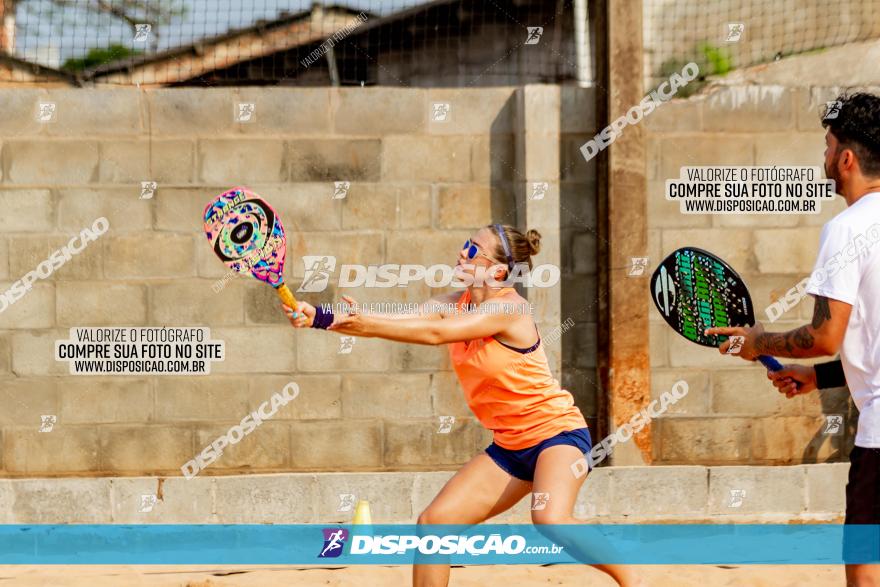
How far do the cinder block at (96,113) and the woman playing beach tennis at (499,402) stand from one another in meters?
3.52

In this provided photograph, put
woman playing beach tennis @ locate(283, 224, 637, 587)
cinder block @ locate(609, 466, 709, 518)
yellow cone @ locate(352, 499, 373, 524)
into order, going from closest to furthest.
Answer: woman playing beach tennis @ locate(283, 224, 637, 587) < yellow cone @ locate(352, 499, 373, 524) < cinder block @ locate(609, 466, 709, 518)

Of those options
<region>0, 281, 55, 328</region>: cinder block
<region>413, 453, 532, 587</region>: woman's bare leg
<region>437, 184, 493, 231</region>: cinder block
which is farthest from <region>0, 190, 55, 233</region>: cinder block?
<region>413, 453, 532, 587</region>: woman's bare leg

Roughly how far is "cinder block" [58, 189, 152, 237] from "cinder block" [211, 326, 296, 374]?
989mm

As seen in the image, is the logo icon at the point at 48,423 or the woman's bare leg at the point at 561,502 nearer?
the woman's bare leg at the point at 561,502

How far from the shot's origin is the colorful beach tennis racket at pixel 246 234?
14.6 ft

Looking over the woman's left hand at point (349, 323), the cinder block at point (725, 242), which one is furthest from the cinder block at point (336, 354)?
the woman's left hand at point (349, 323)

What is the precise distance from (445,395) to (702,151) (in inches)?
96.1

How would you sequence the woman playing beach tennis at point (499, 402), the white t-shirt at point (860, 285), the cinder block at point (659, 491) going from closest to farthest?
the white t-shirt at point (860, 285), the woman playing beach tennis at point (499, 402), the cinder block at point (659, 491)

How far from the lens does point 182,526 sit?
7.16 m

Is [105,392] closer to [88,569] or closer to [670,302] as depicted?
[88,569]

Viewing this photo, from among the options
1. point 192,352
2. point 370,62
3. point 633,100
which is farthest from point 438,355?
point 370,62

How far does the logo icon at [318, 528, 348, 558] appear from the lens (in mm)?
6574

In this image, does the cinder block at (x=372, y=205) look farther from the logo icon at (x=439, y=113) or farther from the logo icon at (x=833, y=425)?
the logo icon at (x=833, y=425)

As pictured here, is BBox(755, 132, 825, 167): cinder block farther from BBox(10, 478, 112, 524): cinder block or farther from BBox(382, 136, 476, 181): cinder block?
BBox(10, 478, 112, 524): cinder block
